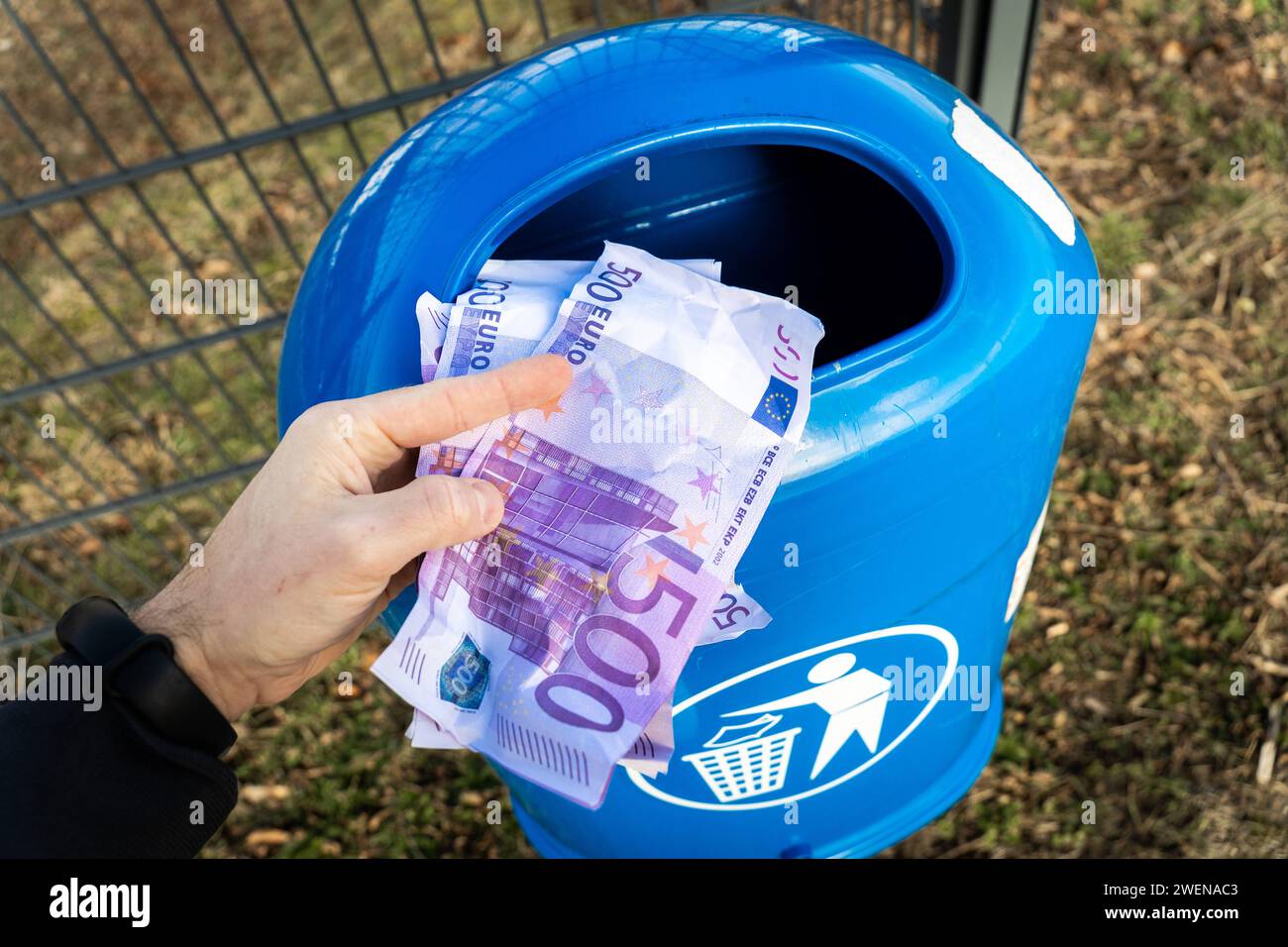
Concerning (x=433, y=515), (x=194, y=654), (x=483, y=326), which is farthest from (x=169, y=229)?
(x=433, y=515)

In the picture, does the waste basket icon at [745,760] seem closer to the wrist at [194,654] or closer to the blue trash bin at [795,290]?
the blue trash bin at [795,290]

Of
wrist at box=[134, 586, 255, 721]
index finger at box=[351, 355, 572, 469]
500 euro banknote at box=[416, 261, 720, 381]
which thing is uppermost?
500 euro banknote at box=[416, 261, 720, 381]

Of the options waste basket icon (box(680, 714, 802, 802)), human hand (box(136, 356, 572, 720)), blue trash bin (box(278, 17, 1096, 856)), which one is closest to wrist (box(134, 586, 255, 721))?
human hand (box(136, 356, 572, 720))

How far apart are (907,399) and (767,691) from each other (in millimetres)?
392

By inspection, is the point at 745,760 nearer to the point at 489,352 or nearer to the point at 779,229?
the point at 489,352

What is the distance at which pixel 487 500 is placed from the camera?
1.09 meters

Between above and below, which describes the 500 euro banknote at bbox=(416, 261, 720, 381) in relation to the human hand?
above

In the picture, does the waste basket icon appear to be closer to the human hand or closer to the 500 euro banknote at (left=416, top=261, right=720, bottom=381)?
the human hand

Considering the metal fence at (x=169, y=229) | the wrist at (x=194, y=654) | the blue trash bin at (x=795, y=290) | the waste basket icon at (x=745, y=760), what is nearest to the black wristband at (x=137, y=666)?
the wrist at (x=194, y=654)

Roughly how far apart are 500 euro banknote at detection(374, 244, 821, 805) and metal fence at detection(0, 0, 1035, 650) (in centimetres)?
88

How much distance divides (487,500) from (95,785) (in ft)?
1.96

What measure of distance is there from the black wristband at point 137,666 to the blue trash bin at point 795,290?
28cm

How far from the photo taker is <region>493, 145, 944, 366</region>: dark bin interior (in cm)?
146

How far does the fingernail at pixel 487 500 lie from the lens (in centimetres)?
109
